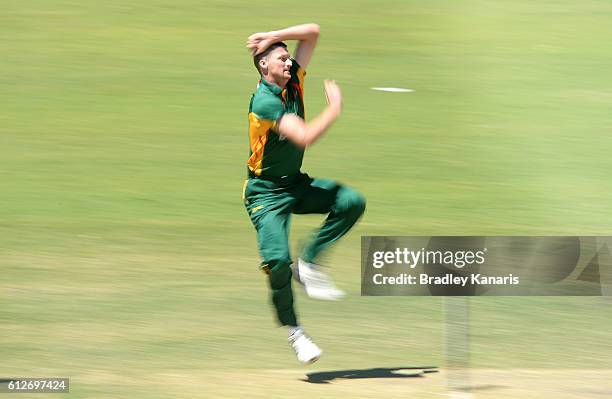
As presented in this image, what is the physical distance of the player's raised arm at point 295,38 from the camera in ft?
28.2

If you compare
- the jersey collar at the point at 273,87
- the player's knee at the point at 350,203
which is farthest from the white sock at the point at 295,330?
the jersey collar at the point at 273,87

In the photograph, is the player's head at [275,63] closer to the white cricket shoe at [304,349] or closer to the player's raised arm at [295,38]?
the player's raised arm at [295,38]

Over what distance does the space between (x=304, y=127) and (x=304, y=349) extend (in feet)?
4.98

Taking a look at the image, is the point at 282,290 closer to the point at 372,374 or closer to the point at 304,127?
the point at 372,374

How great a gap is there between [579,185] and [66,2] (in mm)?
10867

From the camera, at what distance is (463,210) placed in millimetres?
13125

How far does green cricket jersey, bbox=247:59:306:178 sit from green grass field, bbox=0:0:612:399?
1.44 metres

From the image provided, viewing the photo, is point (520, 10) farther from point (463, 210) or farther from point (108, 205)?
point (108, 205)

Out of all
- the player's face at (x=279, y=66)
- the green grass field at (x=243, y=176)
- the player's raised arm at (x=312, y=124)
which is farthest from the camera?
the green grass field at (x=243, y=176)

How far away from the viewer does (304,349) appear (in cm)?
842

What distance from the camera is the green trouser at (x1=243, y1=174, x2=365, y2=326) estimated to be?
27.7ft

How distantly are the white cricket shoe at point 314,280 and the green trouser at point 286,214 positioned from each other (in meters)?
0.07

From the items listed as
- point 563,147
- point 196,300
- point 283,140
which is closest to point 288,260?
point 283,140

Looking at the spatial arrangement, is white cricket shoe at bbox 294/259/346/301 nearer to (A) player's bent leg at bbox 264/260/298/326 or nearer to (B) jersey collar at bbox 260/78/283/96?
(A) player's bent leg at bbox 264/260/298/326
